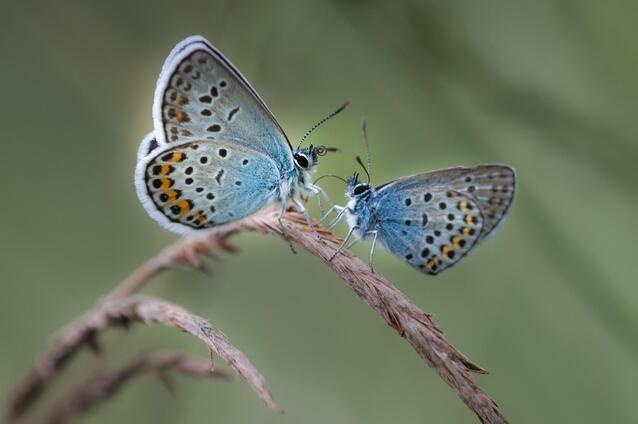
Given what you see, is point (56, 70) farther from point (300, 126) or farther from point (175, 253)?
point (175, 253)

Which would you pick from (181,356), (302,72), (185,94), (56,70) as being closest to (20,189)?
(56,70)

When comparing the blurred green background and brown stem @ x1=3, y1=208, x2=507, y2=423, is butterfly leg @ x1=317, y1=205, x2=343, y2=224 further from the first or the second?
brown stem @ x1=3, y1=208, x2=507, y2=423

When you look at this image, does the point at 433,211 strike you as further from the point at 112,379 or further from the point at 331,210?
the point at 112,379

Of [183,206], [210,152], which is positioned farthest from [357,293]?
[210,152]

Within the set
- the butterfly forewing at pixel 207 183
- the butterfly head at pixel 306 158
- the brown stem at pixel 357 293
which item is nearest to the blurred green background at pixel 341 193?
the butterfly head at pixel 306 158

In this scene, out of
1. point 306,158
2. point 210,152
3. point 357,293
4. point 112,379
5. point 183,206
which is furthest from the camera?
point 306,158

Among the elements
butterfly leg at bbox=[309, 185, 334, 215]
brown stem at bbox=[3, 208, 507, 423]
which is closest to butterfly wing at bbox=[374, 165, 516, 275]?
butterfly leg at bbox=[309, 185, 334, 215]
